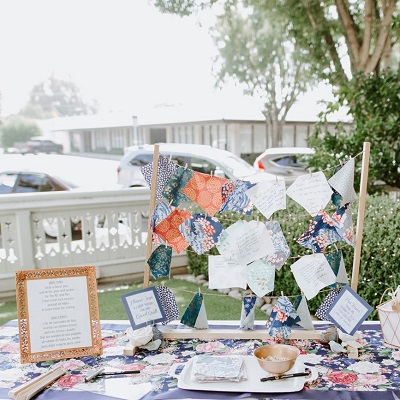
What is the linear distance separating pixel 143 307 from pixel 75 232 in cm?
277

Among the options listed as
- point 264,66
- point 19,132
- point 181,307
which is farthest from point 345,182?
point 19,132

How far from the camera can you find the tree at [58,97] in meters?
25.0

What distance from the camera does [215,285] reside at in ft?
5.05

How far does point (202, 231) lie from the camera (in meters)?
1.56

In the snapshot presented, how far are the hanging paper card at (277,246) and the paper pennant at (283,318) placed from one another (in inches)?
5.2

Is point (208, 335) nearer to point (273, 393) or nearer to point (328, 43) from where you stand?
point (273, 393)

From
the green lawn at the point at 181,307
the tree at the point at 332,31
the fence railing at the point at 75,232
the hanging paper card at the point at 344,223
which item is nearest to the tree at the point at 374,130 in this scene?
the tree at the point at 332,31

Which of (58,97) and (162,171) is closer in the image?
(162,171)

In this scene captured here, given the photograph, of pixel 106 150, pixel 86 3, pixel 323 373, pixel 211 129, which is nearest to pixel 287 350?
pixel 323 373

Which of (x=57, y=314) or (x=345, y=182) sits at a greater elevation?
(x=345, y=182)

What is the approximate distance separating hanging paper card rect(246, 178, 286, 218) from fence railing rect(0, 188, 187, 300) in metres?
2.65

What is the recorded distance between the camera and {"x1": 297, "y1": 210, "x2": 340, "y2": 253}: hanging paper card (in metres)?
1.53

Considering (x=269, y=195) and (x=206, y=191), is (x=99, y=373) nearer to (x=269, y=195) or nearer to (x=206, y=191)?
(x=206, y=191)

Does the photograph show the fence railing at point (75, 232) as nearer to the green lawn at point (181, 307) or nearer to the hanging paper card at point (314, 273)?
the green lawn at point (181, 307)
